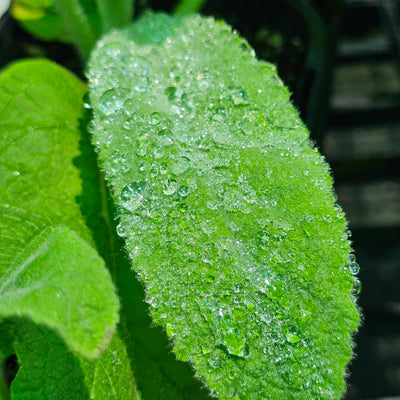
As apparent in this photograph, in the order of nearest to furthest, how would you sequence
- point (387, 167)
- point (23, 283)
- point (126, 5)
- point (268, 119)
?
point (23, 283) < point (268, 119) < point (126, 5) < point (387, 167)

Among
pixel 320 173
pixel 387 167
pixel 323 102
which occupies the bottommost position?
pixel 387 167

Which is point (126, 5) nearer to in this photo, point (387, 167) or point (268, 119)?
point (268, 119)

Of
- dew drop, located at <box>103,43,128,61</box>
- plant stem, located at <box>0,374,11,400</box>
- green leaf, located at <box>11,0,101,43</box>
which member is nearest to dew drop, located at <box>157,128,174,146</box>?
dew drop, located at <box>103,43,128,61</box>

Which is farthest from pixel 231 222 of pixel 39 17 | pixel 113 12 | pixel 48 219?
pixel 39 17

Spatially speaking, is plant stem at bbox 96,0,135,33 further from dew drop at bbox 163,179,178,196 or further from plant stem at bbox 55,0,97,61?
dew drop at bbox 163,179,178,196

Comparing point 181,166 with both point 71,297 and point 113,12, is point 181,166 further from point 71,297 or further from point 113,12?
point 113,12

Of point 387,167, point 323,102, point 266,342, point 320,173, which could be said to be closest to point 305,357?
point 266,342
